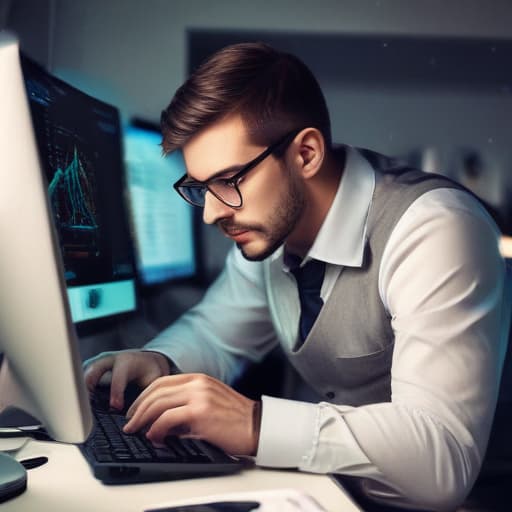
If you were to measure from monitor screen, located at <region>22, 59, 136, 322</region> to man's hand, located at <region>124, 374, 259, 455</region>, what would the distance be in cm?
18

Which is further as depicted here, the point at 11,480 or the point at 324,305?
the point at 324,305

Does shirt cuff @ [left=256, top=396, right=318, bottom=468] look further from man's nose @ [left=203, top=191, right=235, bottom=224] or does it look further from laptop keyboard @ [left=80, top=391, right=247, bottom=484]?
man's nose @ [left=203, top=191, right=235, bottom=224]

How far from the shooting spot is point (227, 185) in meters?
0.97

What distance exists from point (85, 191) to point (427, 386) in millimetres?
549

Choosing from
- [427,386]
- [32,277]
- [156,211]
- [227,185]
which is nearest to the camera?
[32,277]

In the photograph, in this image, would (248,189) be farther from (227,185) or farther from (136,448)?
(136,448)

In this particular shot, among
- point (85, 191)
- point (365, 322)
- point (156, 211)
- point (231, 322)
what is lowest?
point (231, 322)

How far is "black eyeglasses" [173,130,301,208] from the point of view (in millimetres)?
962

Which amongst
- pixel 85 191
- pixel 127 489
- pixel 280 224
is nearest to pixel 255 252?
pixel 280 224

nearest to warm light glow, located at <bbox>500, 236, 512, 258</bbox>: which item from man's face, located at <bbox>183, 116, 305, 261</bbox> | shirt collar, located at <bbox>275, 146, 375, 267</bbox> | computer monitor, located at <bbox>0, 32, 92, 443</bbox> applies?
shirt collar, located at <bbox>275, 146, 375, 267</bbox>

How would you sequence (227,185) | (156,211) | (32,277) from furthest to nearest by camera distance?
(156,211)
(227,185)
(32,277)

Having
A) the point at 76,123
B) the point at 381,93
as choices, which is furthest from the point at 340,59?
the point at 76,123

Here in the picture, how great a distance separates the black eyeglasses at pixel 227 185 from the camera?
962mm

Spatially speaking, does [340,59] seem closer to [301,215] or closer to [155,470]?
[301,215]
